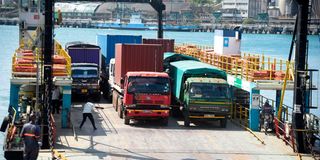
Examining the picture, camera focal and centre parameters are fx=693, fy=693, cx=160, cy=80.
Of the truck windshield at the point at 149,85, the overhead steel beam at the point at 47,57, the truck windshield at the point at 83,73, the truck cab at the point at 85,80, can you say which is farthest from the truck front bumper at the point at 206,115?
the truck windshield at the point at 83,73

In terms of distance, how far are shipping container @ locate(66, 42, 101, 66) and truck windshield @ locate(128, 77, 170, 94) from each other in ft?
32.4

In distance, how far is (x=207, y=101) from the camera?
2959cm

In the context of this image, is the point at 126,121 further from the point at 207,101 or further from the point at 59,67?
the point at 59,67

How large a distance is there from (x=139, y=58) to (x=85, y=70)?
5.40 meters

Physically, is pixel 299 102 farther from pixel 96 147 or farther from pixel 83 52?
pixel 83 52

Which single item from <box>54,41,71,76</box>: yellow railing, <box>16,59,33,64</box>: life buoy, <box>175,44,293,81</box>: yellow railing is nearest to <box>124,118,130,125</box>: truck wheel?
<box>54,41,71,76</box>: yellow railing

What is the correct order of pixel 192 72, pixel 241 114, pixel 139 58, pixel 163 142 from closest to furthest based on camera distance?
pixel 163 142, pixel 192 72, pixel 241 114, pixel 139 58

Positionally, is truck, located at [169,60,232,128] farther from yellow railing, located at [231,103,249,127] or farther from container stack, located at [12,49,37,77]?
container stack, located at [12,49,37,77]

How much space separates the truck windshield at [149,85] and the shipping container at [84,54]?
32.4ft

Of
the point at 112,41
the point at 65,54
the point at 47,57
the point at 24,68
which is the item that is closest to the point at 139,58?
the point at 65,54

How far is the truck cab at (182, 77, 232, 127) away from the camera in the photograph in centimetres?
2956

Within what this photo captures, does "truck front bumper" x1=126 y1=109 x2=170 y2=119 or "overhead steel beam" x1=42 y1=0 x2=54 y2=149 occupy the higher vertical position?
"overhead steel beam" x1=42 y1=0 x2=54 y2=149

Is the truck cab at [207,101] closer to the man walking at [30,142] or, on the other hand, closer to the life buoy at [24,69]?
the life buoy at [24,69]

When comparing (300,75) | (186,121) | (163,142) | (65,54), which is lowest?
(163,142)
